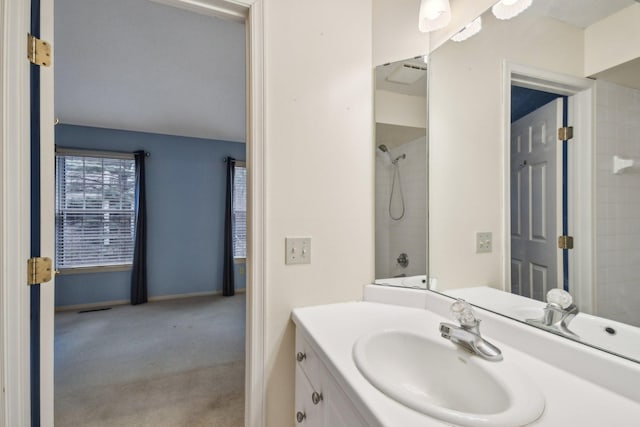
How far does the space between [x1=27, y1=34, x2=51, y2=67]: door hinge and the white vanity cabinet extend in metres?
1.35

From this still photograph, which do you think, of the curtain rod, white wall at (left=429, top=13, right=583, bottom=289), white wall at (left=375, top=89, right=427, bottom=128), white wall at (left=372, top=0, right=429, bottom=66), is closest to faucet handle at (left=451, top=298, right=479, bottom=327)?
white wall at (left=429, top=13, right=583, bottom=289)

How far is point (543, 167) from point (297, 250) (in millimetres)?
940

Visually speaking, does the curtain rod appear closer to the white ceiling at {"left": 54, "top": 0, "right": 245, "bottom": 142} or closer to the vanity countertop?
the white ceiling at {"left": 54, "top": 0, "right": 245, "bottom": 142}

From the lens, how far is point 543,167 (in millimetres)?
900

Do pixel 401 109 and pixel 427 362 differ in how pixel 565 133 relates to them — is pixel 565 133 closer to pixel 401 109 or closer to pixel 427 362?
pixel 401 109

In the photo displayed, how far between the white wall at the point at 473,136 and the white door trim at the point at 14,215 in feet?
5.22

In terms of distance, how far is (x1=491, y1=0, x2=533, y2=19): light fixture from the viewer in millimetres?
953

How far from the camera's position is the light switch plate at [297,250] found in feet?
3.91

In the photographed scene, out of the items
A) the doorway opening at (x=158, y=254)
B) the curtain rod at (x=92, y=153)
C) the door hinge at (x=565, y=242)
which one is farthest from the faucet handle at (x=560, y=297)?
the curtain rod at (x=92, y=153)

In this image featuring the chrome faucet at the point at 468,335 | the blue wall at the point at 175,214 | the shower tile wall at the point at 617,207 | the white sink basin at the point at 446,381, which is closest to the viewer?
the white sink basin at the point at 446,381

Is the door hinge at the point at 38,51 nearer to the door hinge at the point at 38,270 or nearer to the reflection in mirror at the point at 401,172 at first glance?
the door hinge at the point at 38,270

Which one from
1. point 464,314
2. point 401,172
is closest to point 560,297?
point 464,314

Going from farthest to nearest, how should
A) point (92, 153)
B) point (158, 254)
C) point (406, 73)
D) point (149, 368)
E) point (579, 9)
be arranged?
1. point (158, 254)
2. point (92, 153)
3. point (149, 368)
4. point (406, 73)
5. point (579, 9)

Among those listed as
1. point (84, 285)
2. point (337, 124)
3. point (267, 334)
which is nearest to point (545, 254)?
point (337, 124)
